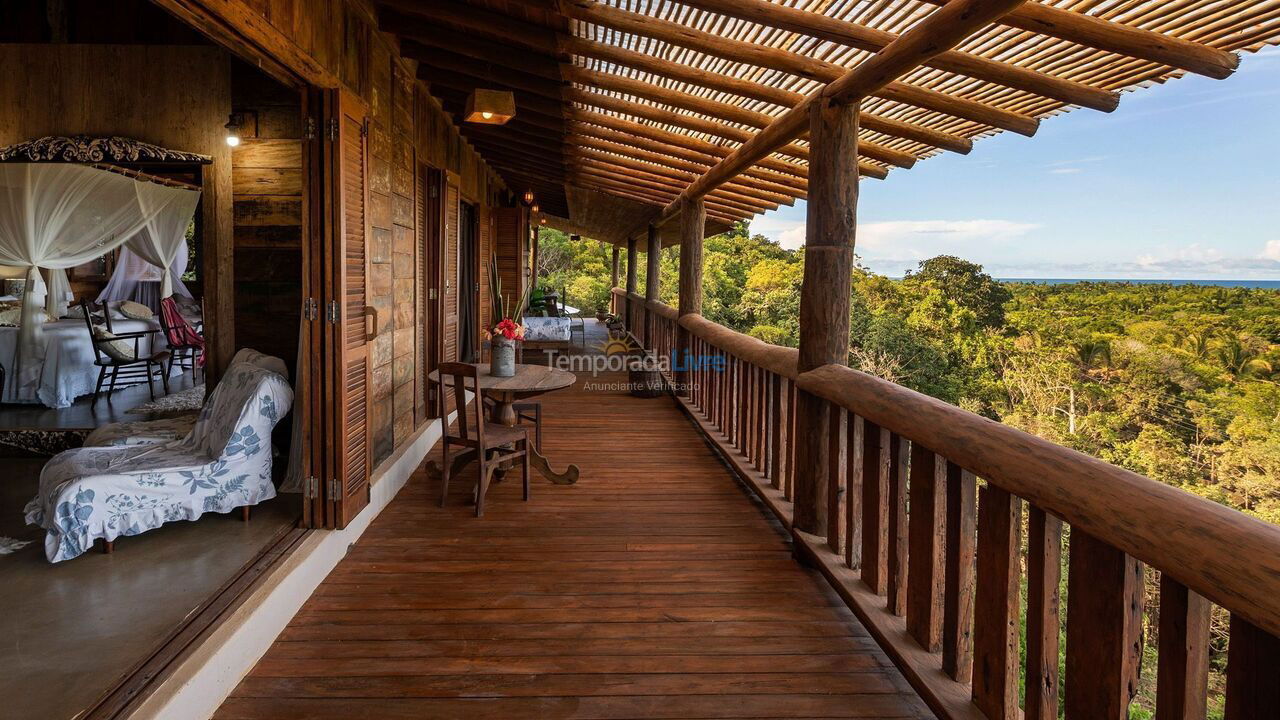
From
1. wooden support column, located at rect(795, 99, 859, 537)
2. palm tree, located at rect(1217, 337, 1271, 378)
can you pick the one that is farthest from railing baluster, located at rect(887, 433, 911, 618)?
palm tree, located at rect(1217, 337, 1271, 378)

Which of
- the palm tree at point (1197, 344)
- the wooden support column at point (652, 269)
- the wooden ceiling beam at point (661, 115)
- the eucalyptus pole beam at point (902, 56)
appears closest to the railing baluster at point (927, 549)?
the eucalyptus pole beam at point (902, 56)

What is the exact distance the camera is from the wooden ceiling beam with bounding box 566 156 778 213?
684 centimetres

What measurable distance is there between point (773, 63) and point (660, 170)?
356 centimetres

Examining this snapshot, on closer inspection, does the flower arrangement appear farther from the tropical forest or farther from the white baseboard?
the tropical forest

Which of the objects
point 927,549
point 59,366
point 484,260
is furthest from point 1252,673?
point 484,260

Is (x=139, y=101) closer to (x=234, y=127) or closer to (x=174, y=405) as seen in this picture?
(x=234, y=127)

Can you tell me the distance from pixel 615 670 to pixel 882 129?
9.05 ft

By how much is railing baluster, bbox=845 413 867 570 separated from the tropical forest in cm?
1600

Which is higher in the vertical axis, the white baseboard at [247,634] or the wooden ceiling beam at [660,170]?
the wooden ceiling beam at [660,170]

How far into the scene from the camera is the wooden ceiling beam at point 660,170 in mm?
6457

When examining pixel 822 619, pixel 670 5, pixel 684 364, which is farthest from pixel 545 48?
pixel 684 364

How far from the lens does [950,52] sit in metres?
2.54

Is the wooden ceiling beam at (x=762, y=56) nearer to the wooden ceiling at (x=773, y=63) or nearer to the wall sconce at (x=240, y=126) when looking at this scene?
the wooden ceiling at (x=773, y=63)

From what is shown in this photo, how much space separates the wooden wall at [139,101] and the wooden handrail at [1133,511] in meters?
3.97
